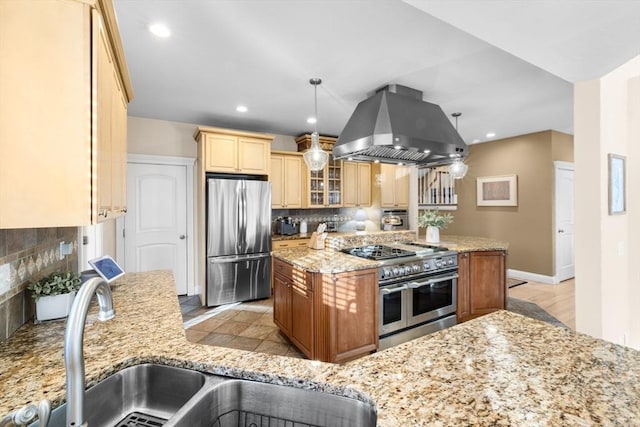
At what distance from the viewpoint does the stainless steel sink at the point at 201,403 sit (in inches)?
32.3

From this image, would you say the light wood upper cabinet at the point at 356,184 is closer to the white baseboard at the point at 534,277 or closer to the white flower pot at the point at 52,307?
the white baseboard at the point at 534,277

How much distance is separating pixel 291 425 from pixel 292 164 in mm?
4312

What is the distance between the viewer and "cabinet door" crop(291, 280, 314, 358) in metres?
2.37

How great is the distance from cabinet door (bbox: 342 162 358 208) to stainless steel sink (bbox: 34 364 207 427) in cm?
446

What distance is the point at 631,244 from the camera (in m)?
2.53

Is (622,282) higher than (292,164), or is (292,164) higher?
(292,164)

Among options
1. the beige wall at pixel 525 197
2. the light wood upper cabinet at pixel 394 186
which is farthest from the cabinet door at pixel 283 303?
the beige wall at pixel 525 197

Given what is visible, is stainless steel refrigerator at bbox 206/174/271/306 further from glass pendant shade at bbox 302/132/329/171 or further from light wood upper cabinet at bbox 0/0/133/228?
light wood upper cabinet at bbox 0/0/133/228

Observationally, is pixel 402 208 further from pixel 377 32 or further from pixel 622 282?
pixel 377 32

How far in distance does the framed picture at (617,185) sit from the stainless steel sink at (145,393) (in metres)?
3.00

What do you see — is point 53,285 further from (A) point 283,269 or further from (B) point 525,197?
(B) point 525,197

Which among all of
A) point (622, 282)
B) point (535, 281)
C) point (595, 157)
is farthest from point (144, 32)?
point (535, 281)

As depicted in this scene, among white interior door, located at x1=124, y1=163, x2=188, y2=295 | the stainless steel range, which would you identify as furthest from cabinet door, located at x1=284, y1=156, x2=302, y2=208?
the stainless steel range

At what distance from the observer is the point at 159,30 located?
211 cm
